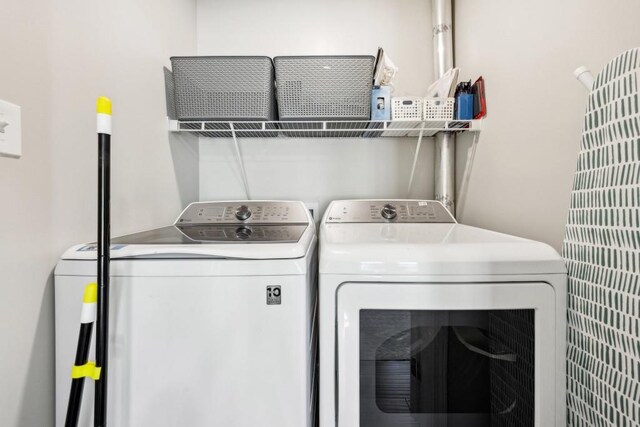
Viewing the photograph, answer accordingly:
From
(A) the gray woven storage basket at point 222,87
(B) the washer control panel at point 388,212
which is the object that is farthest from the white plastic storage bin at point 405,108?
(A) the gray woven storage basket at point 222,87

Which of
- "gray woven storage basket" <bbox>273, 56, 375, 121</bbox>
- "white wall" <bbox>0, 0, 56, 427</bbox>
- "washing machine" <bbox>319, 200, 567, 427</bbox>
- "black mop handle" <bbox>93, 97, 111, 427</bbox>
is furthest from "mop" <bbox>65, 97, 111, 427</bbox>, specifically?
"gray woven storage basket" <bbox>273, 56, 375, 121</bbox>

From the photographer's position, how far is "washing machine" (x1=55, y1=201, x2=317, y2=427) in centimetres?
85

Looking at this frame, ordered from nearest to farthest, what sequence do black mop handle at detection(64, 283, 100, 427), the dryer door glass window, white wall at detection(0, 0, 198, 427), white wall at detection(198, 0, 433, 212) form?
1. black mop handle at detection(64, 283, 100, 427)
2. white wall at detection(0, 0, 198, 427)
3. the dryer door glass window
4. white wall at detection(198, 0, 433, 212)

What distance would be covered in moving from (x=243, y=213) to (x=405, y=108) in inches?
41.7

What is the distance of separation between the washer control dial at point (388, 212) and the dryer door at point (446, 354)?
78cm

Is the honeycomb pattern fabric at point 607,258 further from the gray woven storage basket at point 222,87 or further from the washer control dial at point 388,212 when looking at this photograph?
the gray woven storage basket at point 222,87

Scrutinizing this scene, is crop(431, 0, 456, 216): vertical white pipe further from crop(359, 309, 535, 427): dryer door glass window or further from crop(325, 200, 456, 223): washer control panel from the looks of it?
crop(359, 309, 535, 427): dryer door glass window

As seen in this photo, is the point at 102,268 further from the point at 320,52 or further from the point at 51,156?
the point at 320,52

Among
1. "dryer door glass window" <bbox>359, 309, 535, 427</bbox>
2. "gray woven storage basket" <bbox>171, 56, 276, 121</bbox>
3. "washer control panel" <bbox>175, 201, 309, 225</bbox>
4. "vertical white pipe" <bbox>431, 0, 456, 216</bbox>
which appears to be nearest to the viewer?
"dryer door glass window" <bbox>359, 309, 535, 427</bbox>

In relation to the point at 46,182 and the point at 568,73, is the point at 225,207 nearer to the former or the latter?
the point at 46,182

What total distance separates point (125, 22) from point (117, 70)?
238mm

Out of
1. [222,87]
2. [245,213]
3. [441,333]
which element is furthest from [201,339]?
[222,87]

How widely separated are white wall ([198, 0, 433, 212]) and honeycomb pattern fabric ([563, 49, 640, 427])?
3.92ft

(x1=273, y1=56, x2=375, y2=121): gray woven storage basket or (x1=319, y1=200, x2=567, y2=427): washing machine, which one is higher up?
(x1=273, y1=56, x2=375, y2=121): gray woven storage basket
